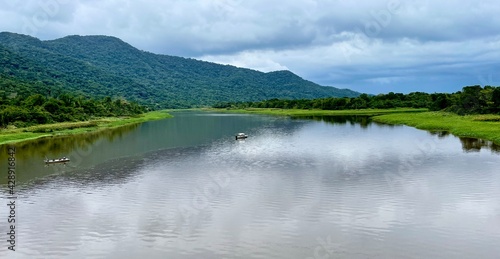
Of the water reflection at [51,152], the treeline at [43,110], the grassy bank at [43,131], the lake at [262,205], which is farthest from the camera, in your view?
the treeline at [43,110]

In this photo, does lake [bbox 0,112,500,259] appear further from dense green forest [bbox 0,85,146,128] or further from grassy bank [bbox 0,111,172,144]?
dense green forest [bbox 0,85,146,128]

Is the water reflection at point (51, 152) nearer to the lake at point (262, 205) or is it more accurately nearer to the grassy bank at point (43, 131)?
the lake at point (262, 205)

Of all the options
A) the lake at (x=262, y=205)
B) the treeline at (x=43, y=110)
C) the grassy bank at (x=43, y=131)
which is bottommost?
the lake at (x=262, y=205)

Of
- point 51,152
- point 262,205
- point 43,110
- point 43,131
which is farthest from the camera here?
point 43,110

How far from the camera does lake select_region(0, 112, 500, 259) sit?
21.3 metres

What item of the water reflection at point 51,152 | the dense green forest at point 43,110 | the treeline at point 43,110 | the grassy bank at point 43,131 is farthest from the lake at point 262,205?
the dense green forest at point 43,110

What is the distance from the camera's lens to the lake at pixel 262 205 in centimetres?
2133

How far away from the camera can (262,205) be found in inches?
1131

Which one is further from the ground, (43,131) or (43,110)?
(43,110)

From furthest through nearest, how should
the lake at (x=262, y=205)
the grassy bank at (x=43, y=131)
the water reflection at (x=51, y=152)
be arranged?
1. the grassy bank at (x=43, y=131)
2. the water reflection at (x=51, y=152)
3. the lake at (x=262, y=205)

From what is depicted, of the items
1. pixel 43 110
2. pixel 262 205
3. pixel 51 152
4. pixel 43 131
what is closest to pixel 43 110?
pixel 43 110

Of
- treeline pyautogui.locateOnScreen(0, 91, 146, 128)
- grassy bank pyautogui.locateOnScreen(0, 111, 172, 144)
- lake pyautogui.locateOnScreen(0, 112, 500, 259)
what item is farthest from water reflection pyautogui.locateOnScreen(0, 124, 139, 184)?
treeline pyautogui.locateOnScreen(0, 91, 146, 128)

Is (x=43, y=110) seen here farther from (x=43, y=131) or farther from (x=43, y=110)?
(x=43, y=131)

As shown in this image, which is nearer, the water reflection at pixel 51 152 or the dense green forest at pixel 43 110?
the water reflection at pixel 51 152
